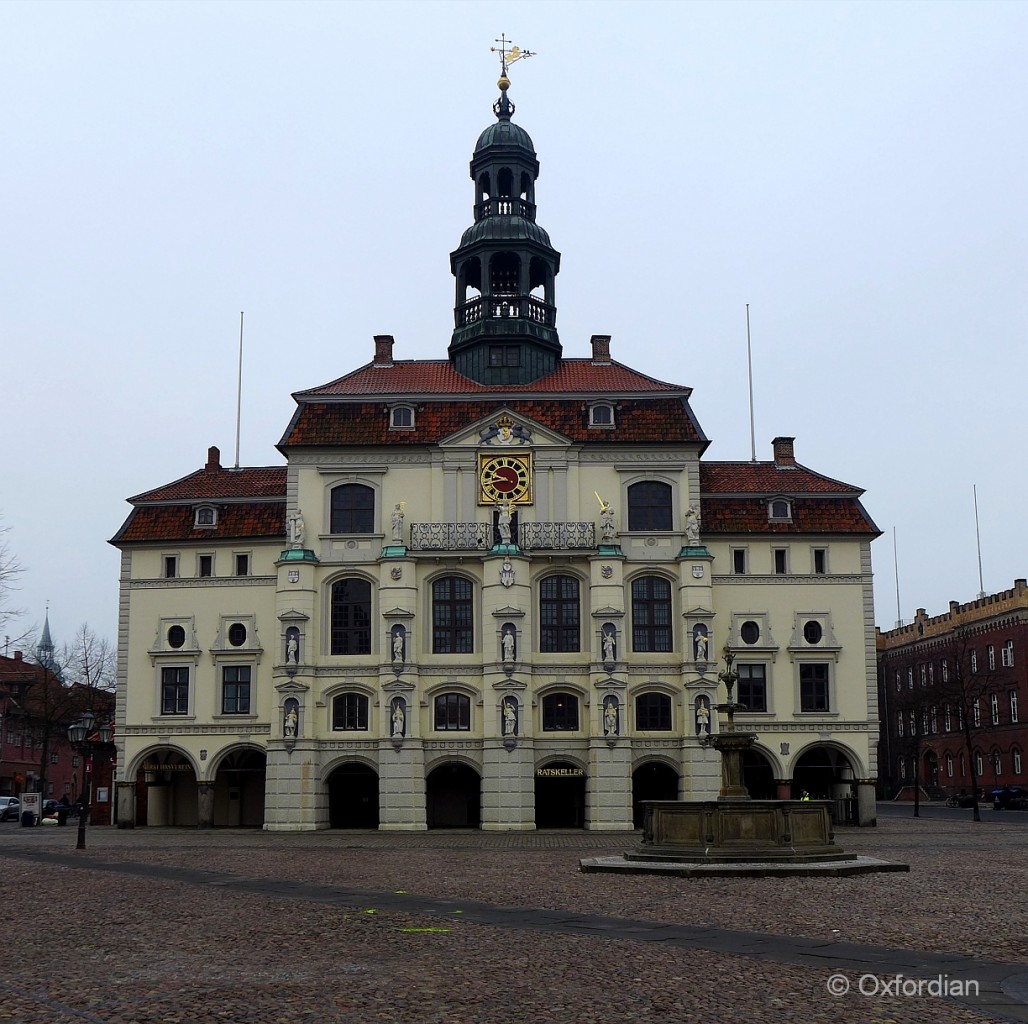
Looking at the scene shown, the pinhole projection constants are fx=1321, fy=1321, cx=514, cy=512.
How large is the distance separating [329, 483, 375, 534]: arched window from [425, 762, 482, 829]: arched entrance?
1090cm

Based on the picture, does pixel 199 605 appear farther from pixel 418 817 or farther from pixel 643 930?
pixel 643 930

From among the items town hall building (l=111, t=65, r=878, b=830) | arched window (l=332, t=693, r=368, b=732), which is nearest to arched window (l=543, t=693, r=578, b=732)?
town hall building (l=111, t=65, r=878, b=830)

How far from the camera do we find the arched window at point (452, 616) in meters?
55.5

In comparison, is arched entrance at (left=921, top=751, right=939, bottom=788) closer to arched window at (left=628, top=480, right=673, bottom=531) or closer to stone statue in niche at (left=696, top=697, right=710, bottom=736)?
stone statue in niche at (left=696, top=697, right=710, bottom=736)

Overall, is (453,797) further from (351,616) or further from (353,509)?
(353,509)

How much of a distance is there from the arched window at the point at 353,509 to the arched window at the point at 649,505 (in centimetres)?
1120

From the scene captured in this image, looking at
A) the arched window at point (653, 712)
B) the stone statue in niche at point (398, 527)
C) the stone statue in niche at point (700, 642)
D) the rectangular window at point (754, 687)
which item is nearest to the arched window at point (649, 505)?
Result: the stone statue in niche at point (700, 642)

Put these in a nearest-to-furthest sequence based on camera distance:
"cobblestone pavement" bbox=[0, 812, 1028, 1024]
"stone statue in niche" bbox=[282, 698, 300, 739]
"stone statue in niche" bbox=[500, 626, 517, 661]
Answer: "cobblestone pavement" bbox=[0, 812, 1028, 1024] → "stone statue in niche" bbox=[500, 626, 517, 661] → "stone statue in niche" bbox=[282, 698, 300, 739]

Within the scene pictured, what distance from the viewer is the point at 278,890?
80.4 ft

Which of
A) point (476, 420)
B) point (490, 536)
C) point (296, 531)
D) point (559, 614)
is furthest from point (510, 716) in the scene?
point (476, 420)

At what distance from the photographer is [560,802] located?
56500 mm

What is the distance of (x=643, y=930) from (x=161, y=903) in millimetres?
8841

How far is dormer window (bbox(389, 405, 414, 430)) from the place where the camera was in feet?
189

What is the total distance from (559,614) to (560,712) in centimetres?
409
